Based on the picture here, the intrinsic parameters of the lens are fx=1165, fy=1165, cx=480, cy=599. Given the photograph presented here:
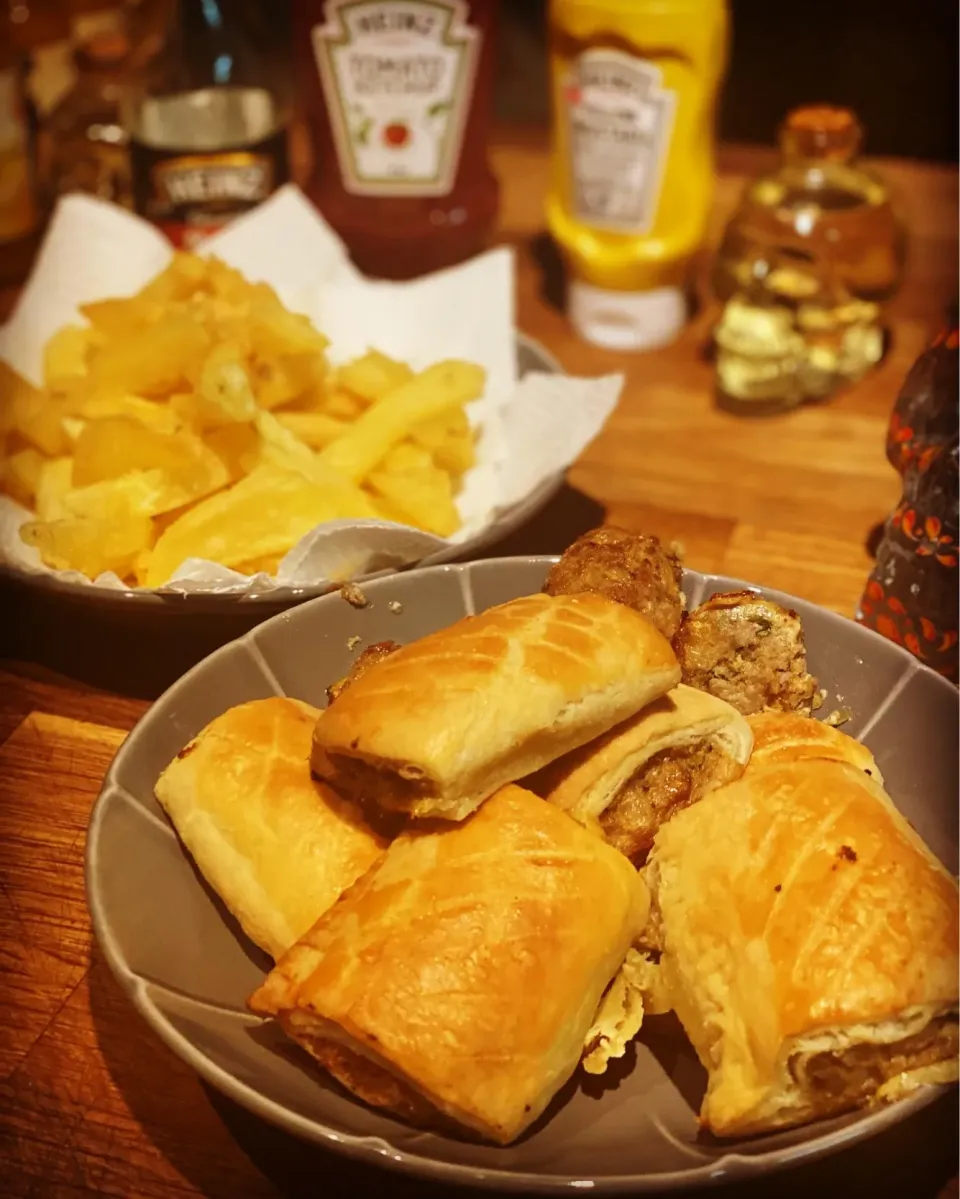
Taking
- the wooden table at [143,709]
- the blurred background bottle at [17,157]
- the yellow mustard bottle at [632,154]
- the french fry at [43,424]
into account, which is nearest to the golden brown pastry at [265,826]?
the wooden table at [143,709]

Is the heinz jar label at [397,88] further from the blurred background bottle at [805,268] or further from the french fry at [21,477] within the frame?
the french fry at [21,477]

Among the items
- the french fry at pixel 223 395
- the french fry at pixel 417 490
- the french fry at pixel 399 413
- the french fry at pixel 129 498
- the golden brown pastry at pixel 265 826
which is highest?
the french fry at pixel 223 395

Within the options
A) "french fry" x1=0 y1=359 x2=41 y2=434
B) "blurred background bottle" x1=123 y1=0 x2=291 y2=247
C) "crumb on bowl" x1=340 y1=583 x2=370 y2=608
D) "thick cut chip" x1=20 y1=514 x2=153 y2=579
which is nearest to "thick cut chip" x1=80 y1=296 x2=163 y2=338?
"french fry" x1=0 y1=359 x2=41 y2=434

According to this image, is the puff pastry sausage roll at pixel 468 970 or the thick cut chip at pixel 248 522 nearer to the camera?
the puff pastry sausage roll at pixel 468 970

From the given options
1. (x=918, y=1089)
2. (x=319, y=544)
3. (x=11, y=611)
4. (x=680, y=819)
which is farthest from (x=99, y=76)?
(x=918, y=1089)

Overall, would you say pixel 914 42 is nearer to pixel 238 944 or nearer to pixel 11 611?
pixel 11 611

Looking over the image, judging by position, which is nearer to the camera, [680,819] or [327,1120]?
[327,1120]
